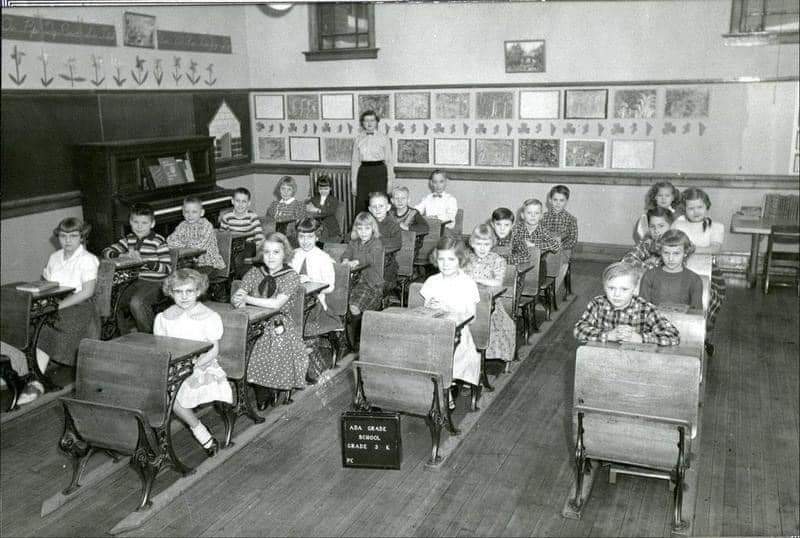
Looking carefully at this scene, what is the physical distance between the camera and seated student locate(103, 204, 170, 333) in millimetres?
5480

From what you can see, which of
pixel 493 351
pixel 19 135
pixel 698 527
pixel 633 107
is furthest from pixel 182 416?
pixel 633 107

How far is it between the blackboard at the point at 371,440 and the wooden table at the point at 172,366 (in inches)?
31.9

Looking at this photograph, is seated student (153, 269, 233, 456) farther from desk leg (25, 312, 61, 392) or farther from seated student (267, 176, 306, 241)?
seated student (267, 176, 306, 241)

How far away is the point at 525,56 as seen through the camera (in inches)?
349

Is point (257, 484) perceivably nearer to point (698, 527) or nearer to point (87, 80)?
point (698, 527)

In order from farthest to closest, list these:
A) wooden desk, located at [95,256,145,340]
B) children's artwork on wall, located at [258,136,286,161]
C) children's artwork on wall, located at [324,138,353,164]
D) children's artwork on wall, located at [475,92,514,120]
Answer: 1. children's artwork on wall, located at [258,136,286,161]
2. children's artwork on wall, located at [324,138,353,164]
3. children's artwork on wall, located at [475,92,514,120]
4. wooden desk, located at [95,256,145,340]

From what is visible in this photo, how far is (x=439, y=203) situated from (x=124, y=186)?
3.28 m

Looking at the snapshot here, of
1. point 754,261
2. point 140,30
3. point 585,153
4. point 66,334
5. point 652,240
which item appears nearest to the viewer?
point 66,334

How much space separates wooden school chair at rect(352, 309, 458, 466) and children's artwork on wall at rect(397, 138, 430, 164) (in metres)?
6.07

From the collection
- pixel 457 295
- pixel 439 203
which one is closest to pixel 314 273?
pixel 457 295

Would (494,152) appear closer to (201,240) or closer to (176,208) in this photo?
(176,208)

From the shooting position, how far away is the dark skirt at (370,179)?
8672mm

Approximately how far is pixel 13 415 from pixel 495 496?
10.2 ft

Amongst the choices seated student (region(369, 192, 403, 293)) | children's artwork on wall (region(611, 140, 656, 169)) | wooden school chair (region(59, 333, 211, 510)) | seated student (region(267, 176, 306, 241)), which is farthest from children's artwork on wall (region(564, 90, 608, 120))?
wooden school chair (region(59, 333, 211, 510))
